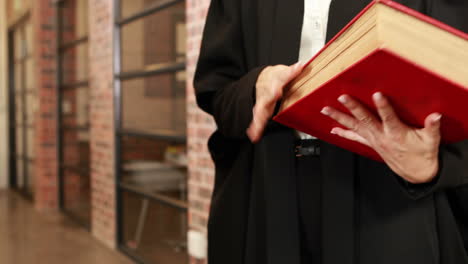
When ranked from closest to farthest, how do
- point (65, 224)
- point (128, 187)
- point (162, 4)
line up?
point (162, 4) → point (128, 187) → point (65, 224)

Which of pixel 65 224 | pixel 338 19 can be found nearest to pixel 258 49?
pixel 338 19

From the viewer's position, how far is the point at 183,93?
3080mm

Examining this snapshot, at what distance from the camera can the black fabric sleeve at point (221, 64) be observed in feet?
3.14

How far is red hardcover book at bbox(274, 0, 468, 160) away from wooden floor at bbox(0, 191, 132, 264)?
3.38 metres

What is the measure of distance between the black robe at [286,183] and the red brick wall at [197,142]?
56.2 inches

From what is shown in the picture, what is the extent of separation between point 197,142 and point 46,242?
2.47 metres

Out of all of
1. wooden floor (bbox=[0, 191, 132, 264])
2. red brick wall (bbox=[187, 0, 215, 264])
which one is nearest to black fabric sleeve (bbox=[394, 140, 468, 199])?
red brick wall (bbox=[187, 0, 215, 264])

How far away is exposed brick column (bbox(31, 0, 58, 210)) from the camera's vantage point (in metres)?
5.54

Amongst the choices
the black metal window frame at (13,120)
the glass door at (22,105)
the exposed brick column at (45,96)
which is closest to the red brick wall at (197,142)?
the exposed brick column at (45,96)

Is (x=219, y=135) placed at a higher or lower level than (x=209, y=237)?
higher

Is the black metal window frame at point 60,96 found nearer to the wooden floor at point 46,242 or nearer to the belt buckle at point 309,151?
the wooden floor at point 46,242

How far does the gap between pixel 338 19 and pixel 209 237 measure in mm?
612

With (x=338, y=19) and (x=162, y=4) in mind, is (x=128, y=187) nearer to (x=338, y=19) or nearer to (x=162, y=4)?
(x=162, y=4)

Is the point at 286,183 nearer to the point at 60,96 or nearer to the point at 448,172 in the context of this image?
the point at 448,172
